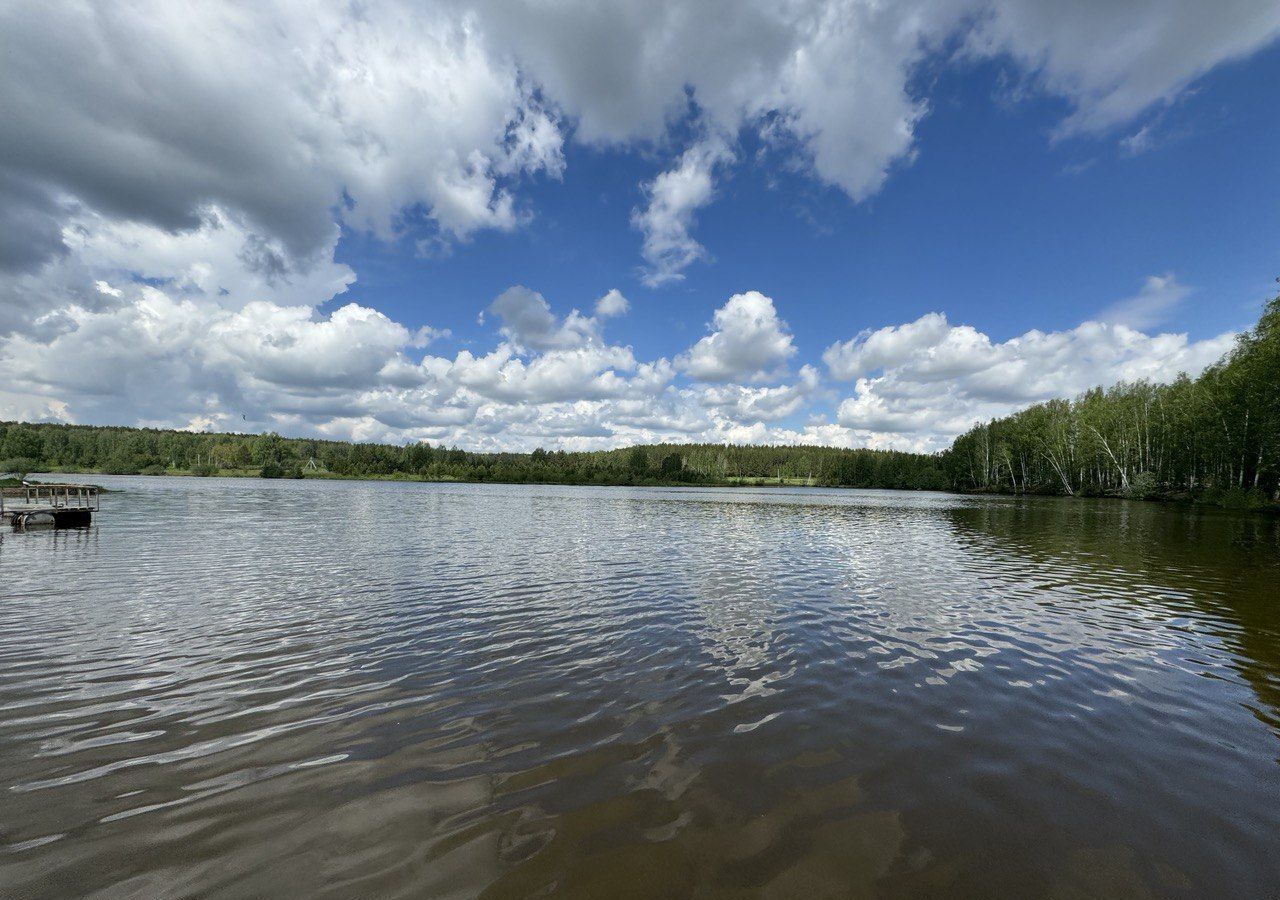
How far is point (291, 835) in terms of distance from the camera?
225 inches

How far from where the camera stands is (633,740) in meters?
8.00

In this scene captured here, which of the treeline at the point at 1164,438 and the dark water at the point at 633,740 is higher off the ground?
the treeline at the point at 1164,438

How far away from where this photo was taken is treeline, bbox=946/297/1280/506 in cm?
6231

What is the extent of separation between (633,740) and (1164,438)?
123363 mm

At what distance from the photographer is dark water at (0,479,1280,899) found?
5.28 meters

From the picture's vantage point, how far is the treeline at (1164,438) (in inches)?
2453

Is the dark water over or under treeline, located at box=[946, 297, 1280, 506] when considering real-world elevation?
under

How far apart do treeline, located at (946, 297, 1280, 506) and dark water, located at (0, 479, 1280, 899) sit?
67.3 metres

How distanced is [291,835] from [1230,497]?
3942 inches

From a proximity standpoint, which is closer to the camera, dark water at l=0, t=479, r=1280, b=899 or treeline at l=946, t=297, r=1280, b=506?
dark water at l=0, t=479, r=1280, b=899

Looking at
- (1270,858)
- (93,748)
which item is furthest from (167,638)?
(1270,858)

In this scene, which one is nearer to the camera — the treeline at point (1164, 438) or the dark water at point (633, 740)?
the dark water at point (633, 740)

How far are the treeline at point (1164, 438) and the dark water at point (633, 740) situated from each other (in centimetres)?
6731

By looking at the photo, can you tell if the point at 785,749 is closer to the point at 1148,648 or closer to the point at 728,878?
the point at 728,878
